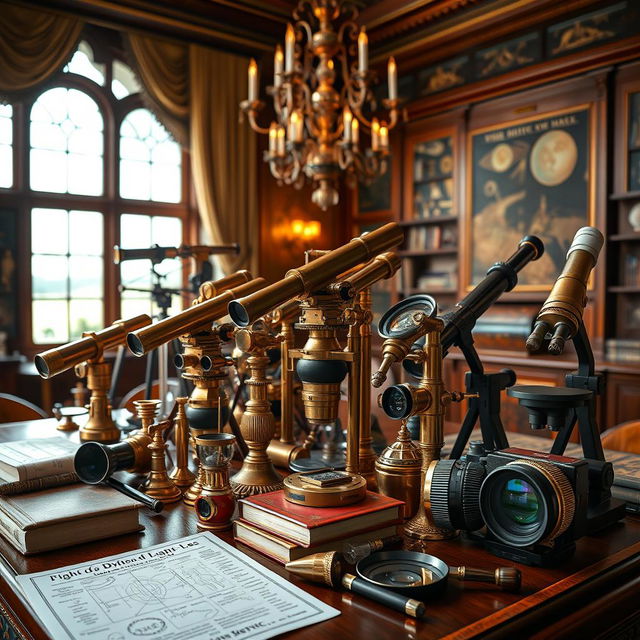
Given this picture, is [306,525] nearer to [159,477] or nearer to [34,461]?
[159,477]

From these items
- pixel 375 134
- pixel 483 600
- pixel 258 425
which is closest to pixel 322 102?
pixel 375 134

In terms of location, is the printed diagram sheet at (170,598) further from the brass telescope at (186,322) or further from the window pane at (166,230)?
the window pane at (166,230)

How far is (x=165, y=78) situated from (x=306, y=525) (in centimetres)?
533

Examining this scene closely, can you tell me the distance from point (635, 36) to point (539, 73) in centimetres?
74

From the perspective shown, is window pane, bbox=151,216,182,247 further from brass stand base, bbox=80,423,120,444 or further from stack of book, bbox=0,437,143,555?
stack of book, bbox=0,437,143,555

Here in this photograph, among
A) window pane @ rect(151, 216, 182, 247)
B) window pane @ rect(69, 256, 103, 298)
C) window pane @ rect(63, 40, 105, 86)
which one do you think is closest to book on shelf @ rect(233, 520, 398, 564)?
window pane @ rect(69, 256, 103, 298)

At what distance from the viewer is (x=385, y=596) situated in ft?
2.94

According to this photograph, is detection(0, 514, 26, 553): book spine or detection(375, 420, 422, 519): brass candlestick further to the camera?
detection(375, 420, 422, 519): brass candlestick

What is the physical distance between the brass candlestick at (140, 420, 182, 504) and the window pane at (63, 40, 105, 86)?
493 cm

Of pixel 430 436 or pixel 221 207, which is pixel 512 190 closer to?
pixel 221 207

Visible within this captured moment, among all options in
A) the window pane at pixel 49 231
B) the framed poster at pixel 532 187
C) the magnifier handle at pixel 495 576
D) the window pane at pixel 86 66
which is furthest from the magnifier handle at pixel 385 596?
the window pane at pixel 86 66

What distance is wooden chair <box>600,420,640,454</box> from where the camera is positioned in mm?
2031

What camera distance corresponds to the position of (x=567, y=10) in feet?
16.4

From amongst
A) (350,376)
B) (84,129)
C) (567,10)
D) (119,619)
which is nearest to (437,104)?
(567,10)
